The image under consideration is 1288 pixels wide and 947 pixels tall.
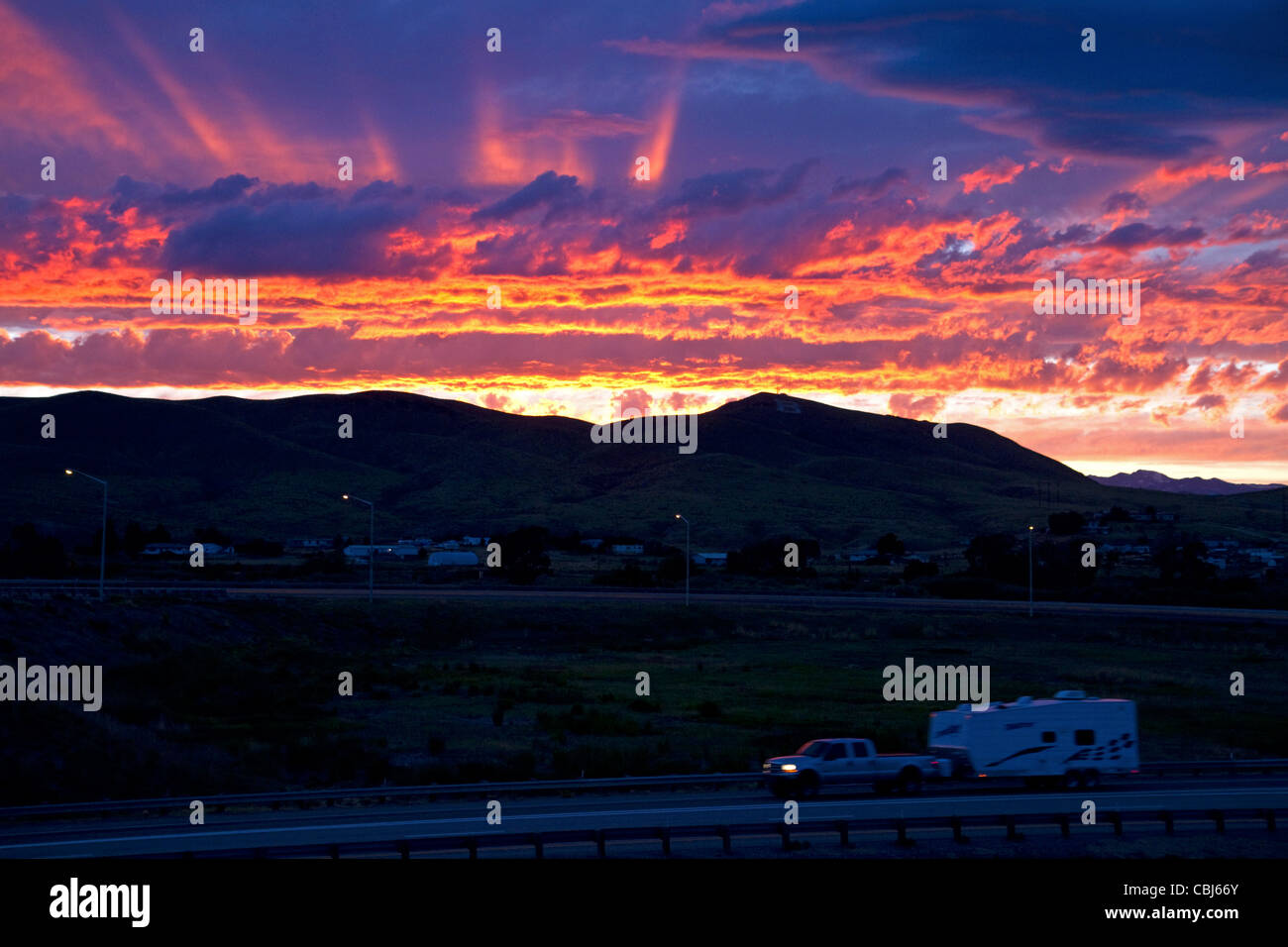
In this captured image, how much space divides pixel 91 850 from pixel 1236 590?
92.8 metres

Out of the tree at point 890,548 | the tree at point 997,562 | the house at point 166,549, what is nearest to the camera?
the tree at point 997,562

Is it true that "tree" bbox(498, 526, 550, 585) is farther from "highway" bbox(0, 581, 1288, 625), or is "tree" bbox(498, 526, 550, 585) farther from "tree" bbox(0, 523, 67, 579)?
"tree" bbox(0, 523, 67, 579)

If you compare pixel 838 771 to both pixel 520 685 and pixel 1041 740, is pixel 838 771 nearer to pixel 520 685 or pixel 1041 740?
pixel 1041 740

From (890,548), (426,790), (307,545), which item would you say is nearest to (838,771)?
(426,790)

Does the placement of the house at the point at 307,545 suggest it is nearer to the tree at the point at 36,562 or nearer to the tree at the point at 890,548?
the tree at the point at 36,562

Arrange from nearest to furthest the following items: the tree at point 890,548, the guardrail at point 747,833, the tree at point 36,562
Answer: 1. the guardrail at point 747,833
2. the tree at point 36,562
3. the tree at point 890,548

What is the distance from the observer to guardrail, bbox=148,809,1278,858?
20.8 metres

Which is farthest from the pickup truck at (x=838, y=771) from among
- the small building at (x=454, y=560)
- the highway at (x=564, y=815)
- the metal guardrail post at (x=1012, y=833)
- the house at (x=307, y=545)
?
the house at (x=307, y=545)

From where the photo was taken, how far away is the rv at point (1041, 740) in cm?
2942

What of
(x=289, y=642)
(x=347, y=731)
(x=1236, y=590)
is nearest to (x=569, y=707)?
(x=347, y=731)

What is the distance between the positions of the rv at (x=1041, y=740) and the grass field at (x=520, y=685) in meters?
A: 7.04

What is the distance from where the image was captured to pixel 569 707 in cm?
4622
